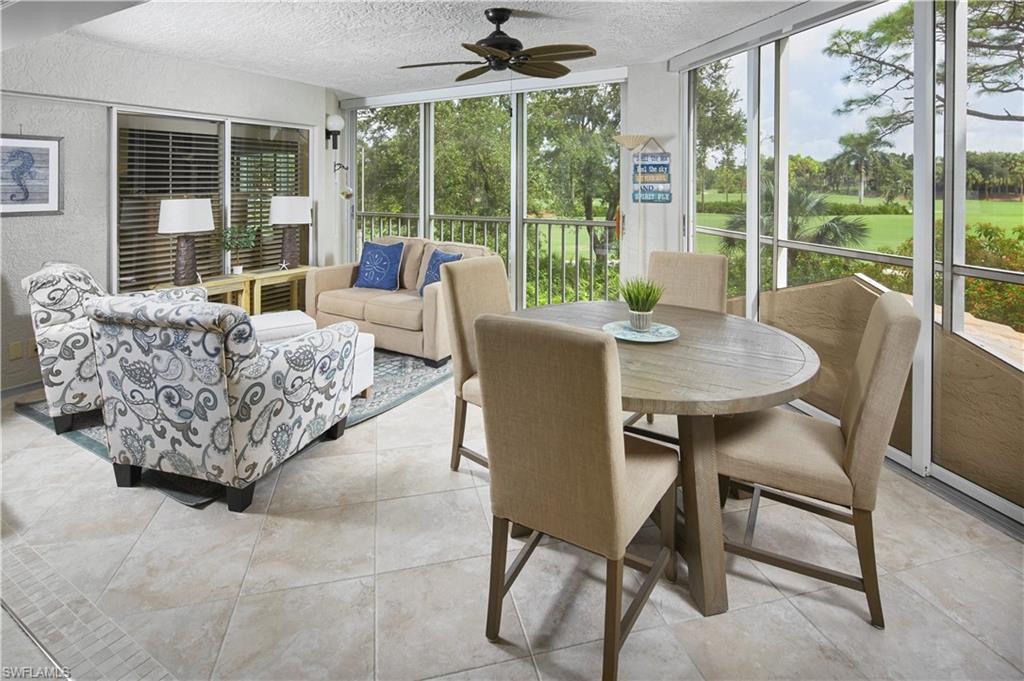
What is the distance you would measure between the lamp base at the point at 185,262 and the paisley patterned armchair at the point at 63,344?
1445 millimetres

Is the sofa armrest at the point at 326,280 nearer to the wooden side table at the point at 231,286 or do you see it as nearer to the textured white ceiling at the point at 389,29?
the wooden side table at the point at 231,286

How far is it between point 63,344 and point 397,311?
2178 mm

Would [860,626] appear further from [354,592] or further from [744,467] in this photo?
[354,592]

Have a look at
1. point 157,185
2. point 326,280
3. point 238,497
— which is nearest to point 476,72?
point 326,280

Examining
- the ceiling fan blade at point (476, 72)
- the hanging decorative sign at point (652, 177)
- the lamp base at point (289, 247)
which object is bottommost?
the lamp base at point (289, 247)

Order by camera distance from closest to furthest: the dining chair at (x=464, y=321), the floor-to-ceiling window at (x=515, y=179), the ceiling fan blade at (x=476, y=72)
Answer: the dining chair at (x=464, y=321) → the ceiling fan blade at (x=476, y=72) → the floor-to-ceiling window at (x=515, y=179)

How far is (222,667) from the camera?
5.47ft

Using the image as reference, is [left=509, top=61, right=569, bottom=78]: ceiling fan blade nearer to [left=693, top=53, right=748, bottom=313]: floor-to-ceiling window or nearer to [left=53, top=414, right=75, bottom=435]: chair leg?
[left=693, top=53, right=748, bottom=313]: floor-to-ceiling window

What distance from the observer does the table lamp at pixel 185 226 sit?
15.4ft

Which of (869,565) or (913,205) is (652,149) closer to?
(913,205)

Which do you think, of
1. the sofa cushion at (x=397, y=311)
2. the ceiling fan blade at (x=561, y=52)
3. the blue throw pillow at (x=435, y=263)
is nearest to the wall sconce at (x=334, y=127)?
the blue throw pillow at (x=435, y=263)

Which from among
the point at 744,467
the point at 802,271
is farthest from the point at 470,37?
the point at 744,467

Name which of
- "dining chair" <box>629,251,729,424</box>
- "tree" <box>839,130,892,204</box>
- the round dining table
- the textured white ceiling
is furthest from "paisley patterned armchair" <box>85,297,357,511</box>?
"tree" <box>839,130,892,204</box>

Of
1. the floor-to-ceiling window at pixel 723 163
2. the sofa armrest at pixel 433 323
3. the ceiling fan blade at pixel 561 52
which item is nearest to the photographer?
the ceiling fan blade at pixel 561 52
